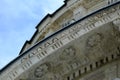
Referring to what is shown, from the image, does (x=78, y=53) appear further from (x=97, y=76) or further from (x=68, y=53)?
(x=97, y=76)

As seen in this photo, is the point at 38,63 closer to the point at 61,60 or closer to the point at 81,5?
the point at 61,60

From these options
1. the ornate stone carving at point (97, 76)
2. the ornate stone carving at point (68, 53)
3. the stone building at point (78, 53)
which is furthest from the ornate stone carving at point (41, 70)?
the ornate stone carving at point (97, 76)

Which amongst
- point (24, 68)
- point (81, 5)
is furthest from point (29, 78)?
point (81, 5)

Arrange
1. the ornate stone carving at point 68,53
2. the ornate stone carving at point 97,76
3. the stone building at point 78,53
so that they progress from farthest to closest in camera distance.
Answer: the ornate stone carving at point 97,76
the ornate stone carving at point 68,53
the stone building at point 78,53

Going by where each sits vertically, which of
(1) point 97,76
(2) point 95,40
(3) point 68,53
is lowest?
(1) point 97,76

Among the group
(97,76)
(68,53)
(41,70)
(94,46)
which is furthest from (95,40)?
(41,70)

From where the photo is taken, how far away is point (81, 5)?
16734 mm

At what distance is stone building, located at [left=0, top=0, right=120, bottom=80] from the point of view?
1116 cm

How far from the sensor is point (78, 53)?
11.5m

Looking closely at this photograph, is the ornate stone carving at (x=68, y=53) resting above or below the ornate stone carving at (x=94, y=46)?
above

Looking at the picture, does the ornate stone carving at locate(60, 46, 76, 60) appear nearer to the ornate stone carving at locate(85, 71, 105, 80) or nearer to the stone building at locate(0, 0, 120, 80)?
the stone building at locate(0, 0, 120, 80)

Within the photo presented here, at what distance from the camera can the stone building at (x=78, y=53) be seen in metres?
11.2

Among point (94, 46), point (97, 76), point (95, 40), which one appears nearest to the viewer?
point (95, 40)

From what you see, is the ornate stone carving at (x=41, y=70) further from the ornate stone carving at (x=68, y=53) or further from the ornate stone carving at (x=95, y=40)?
the ornate stone carving at (x=95, y=40)
